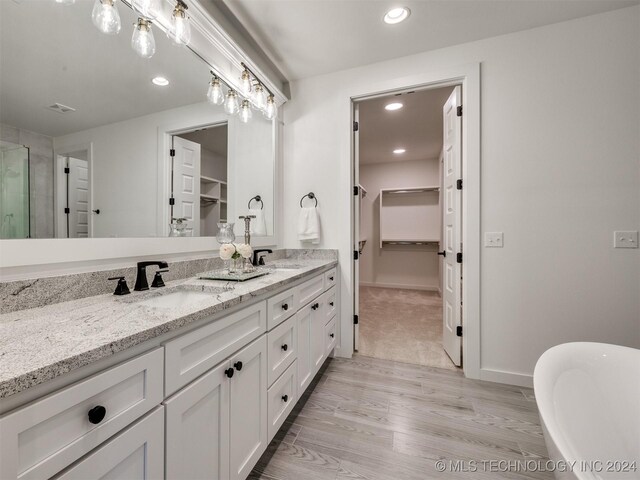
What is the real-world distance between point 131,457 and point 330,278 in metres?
1.61

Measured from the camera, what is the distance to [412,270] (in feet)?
17.0

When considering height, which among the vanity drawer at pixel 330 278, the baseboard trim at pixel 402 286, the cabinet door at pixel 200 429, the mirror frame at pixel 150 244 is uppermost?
the mirror frame at pixel 150 244

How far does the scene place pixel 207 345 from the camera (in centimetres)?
87

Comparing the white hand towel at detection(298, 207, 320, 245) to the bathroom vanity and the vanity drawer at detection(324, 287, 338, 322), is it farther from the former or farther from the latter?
the bathroom vanity

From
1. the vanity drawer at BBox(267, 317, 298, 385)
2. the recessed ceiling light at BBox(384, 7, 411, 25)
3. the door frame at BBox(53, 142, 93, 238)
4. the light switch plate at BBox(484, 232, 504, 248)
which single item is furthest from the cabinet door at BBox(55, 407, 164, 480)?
the recessed ceiling light at BBox(384, 7, 411, 25)

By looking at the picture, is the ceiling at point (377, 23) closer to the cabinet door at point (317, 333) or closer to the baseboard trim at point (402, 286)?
the cabinet door at point (317, 333)

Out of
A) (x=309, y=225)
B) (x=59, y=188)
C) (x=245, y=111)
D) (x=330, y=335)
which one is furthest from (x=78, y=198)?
(x=330, y=335)

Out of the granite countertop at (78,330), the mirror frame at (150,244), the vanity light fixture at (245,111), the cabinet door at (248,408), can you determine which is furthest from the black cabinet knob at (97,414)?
the vanity light fixture at (245,111)

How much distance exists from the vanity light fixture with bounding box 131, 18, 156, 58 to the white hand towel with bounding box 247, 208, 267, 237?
118 cm

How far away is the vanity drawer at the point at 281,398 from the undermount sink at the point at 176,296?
53 cm

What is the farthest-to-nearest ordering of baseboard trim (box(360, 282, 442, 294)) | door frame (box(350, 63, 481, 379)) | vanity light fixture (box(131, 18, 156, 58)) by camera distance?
1. baseboard trim (box(360, 282, 442, 294))
2. door frame (box(350, 63, 481, 379))
3. vanity light fixture (box(131, 18, 156, 58))

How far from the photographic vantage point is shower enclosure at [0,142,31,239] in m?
0.85

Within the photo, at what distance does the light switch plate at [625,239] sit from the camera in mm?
1694

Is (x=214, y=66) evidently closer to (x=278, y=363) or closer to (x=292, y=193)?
(x=292, y=193)
